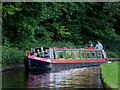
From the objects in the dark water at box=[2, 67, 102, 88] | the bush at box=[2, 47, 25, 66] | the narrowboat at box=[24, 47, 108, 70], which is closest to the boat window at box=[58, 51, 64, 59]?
the narrowboat at box=[24, 47, 108, 70]

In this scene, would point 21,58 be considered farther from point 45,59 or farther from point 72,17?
point 72,17

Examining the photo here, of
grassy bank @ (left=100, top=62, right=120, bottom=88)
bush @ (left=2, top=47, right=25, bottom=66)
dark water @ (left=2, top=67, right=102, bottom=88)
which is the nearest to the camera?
grassy bank @ (left=100, top=62, right=120, bottom=88)

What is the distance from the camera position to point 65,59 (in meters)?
28.6

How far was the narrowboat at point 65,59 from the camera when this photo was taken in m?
25.2

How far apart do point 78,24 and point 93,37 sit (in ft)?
9.62

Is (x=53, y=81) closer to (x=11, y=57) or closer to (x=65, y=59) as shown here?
(x=11, y=57)

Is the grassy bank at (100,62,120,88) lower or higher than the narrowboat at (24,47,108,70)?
lower

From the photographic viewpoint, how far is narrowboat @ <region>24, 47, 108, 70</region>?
25.2m

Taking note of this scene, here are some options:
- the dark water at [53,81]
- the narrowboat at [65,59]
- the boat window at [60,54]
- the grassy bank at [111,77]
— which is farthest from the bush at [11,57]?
the grassy bank at [111,77]

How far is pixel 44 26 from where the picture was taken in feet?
130

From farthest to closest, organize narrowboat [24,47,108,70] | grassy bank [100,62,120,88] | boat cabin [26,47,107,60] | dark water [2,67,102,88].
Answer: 1. boat cabin [26,47,107,60]
2. narrowboat [24,47,108,70]
3. dark water [2,67,102,88]
4. grassy bank [100,62,120,88]

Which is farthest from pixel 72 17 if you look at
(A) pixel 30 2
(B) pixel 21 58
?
(B) pixel 21 58

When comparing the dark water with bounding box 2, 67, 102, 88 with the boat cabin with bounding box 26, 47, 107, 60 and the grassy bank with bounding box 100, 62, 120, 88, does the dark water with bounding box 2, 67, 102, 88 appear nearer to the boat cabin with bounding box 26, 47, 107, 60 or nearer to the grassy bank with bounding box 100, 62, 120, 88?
the grassy bank with bounding box 100, 62, 120, 88

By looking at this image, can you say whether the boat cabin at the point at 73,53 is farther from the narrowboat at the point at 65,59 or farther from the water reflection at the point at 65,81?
the water reflection at the point at 65,81
